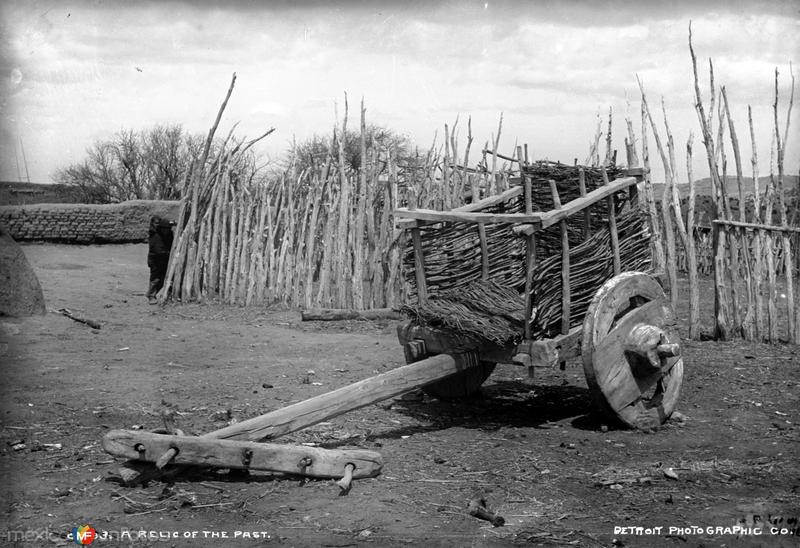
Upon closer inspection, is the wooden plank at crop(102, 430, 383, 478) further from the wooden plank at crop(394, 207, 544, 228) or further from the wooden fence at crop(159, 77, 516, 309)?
the wooden fence at crop(159, 77, 516, 309)

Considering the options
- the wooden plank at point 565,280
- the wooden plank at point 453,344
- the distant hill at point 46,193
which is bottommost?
the wooden plank at point 453,344

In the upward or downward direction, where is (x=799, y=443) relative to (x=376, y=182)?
downward

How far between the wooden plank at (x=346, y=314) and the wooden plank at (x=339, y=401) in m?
4.20

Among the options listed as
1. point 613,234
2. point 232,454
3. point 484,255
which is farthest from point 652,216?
point 232,454

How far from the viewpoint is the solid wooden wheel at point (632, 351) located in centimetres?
439

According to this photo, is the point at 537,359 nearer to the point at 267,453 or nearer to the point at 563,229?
the point at 563,229

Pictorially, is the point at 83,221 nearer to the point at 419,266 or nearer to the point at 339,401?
the point at 419,266

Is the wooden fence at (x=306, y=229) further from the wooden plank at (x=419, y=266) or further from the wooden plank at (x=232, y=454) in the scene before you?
the wooden plank at (x=232, y=454)

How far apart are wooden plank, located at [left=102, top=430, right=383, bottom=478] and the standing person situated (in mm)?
6518

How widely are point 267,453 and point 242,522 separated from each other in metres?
0.36

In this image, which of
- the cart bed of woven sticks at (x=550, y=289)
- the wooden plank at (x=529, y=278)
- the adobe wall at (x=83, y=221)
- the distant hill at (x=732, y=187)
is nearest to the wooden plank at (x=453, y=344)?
the cart bed of woven sticks at (x=550, y=289)

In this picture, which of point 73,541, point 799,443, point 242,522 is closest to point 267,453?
point 242,522

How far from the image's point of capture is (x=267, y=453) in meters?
3.51

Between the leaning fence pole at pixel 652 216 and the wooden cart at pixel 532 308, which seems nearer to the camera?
the wooden cart at pixel 532 308
